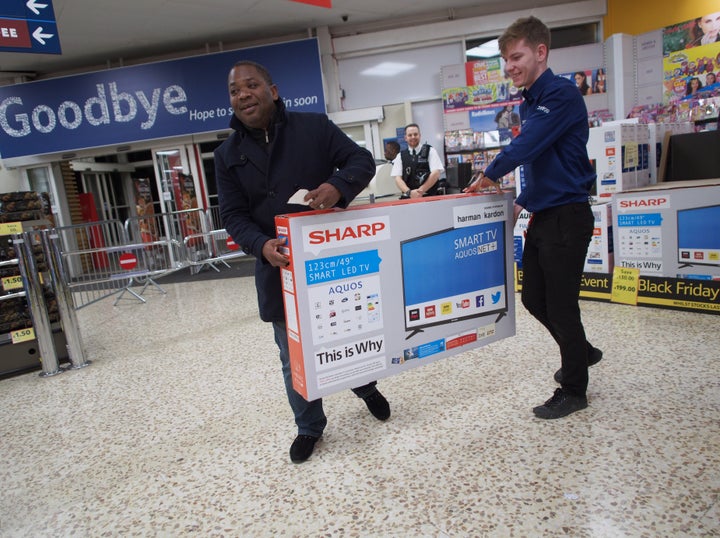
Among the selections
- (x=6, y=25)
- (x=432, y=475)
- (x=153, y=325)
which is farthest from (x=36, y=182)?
(x=432, y=475)

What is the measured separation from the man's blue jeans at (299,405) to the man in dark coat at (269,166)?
21mm

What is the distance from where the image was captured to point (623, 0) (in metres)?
7.29

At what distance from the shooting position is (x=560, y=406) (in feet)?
6.55

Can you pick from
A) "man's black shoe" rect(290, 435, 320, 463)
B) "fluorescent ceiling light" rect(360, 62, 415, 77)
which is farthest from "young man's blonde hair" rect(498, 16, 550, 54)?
"fluorescent ceiling light" rect(360, 62, 415, 77)

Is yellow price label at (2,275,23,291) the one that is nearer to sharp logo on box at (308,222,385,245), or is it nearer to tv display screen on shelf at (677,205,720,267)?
sharp logo on box at (308,222,385,245)

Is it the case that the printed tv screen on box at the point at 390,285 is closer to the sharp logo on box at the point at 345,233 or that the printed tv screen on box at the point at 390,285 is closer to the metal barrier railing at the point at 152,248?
the sharp logo on box at the point at 345,233

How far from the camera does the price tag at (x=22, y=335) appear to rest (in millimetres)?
3406

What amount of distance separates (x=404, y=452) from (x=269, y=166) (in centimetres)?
123

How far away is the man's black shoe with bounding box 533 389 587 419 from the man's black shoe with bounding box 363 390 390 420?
0.65 m

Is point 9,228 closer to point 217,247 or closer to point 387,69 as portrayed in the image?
point 217,247

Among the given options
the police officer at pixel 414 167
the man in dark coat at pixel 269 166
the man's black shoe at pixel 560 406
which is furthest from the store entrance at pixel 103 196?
the man's black shoe at pixel 560 406

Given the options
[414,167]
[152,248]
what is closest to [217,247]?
[152,248]

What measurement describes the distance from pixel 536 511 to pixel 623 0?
842 centimetres

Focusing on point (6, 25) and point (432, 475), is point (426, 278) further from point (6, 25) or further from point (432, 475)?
point (6, 25)
